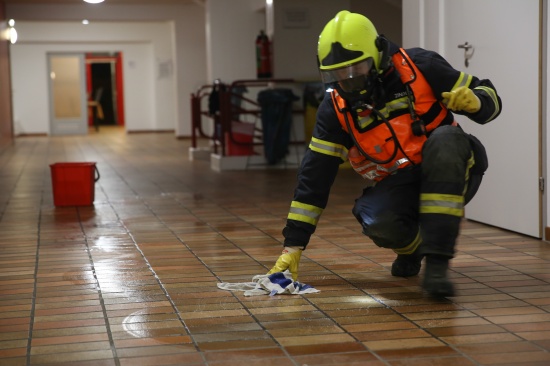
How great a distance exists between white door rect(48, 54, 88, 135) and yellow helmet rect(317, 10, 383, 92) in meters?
18.7

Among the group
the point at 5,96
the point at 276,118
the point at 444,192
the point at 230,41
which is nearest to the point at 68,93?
the point at 5,96

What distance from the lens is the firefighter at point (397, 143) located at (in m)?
3.02

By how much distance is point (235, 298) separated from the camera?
10.6ft

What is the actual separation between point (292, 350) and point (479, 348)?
1.76ft

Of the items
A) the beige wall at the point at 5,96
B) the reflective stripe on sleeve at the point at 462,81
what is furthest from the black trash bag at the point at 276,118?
the beige wall at the point at 5,96

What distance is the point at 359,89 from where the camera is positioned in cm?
309

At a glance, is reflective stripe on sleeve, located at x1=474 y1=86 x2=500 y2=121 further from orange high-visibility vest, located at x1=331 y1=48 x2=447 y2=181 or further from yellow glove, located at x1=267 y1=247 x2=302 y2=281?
yellow glove, located at x1=267 y1=247 x2=302 y2=281

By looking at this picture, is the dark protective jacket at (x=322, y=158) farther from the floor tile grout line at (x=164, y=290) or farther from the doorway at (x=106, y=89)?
the doorway at (x=106, y=89)

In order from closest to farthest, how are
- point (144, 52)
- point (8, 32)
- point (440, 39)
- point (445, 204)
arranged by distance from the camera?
point (445, 204) → point (440, 39) → point (8, 32) → point (144, 52)

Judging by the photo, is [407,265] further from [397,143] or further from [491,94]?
[491,94]

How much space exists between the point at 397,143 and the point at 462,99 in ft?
0.94

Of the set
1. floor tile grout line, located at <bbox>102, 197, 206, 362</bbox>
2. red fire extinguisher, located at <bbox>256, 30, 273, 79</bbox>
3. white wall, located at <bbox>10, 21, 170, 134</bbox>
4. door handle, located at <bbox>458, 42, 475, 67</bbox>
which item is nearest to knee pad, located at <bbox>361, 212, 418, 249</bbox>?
floor tile grout line, located at <bbox>102, 197, 206, 362</bbox>

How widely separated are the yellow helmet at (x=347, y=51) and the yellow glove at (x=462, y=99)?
→ 0.90 ft

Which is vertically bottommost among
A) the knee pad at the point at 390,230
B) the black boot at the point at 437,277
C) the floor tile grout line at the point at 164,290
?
the floor tile grout line at the point at 164,290
